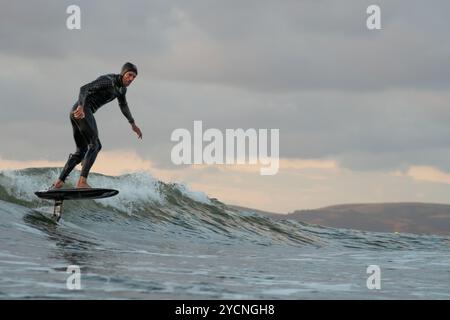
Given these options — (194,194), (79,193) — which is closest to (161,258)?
(79,193)

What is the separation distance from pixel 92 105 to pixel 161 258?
3.09 metres

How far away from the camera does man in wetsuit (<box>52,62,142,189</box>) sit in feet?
41.4

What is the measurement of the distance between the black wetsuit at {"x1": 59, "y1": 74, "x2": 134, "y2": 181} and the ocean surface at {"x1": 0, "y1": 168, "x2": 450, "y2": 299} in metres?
1.74

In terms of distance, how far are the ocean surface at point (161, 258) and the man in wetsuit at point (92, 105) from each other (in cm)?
169

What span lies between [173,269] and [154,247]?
182 inches

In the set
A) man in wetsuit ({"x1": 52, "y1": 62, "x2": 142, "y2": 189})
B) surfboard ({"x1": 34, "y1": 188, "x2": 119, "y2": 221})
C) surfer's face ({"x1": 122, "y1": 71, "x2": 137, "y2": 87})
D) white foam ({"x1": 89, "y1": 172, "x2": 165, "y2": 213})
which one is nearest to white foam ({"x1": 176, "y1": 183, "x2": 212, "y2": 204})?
white foam ({"x1": 89, "y1": 172, "x2": 165, "y2": 213})

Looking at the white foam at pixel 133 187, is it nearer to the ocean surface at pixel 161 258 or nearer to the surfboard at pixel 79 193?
the ocean surface at pixel 161 258

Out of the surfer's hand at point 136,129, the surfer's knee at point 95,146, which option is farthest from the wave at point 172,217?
the surfer's knee at point 95,146

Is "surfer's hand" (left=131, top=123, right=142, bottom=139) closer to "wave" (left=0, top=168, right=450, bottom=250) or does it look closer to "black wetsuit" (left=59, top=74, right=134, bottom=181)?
"black wetsuit" (left=59, top=74, right=134, bottom=181)

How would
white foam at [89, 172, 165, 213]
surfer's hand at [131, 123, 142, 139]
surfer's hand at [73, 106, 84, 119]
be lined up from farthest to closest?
white foam at [89, 172, 165, 213] → surfer's hand at [131, 123, 142, 139] → surfer's hand at [73, 106, 84, 119]

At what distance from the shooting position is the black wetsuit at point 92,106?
12.7 meters

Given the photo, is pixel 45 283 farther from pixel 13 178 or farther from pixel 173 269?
pixel 13 178

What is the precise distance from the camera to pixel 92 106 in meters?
13.0
